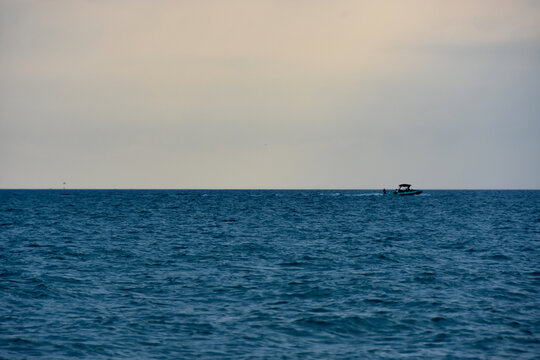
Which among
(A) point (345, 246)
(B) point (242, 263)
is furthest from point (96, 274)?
(A) point (345, 246)

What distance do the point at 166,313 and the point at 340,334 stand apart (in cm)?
647

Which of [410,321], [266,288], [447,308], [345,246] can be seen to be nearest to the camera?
[410,321]

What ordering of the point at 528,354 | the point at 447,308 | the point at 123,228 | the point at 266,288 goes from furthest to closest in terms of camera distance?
the point at 123,228, the point at 266,288, the point at 447,308, the point at 528,354

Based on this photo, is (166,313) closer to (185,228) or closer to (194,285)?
(194,285)

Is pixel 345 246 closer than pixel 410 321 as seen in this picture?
No

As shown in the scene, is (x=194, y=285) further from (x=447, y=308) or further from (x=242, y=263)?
(x=447, y=308)

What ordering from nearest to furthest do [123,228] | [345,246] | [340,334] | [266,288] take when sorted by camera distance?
[340,334] → [266,288] → [345,246] → [123,228]

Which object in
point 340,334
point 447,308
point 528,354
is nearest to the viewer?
Answer: point 528,354

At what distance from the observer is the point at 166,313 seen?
2020cm

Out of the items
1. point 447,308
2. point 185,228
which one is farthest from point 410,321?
point 185,228

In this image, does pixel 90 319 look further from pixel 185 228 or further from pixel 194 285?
pixel 185 228

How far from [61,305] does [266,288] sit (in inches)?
342

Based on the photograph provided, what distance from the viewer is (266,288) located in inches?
987

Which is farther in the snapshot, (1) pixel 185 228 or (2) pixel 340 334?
(1) pixel 185 228
